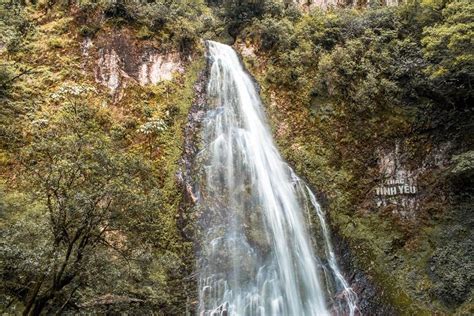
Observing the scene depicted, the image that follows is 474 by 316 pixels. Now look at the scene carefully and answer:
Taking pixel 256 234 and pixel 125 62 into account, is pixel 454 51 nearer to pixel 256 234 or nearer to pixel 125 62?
pixel 256 234

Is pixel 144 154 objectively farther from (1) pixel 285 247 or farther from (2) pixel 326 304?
(2) pixel 326 304

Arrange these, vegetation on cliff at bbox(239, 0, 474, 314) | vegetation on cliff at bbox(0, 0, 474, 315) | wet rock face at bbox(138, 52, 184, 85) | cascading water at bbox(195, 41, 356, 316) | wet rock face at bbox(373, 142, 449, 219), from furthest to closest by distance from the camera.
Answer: wet rock face at bbox(138, 52, 184, 85) < wet rock face at bbox(373, 142, 449, 219) < vegetation on cliff at bbox(239, 0, 474, 314) < cascading water at bbox(195, 41, 356, 316) < vegetation on cliff at bbox(0, 0, 474, 315)

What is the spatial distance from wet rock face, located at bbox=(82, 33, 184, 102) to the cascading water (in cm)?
278

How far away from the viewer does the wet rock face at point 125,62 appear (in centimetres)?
1559

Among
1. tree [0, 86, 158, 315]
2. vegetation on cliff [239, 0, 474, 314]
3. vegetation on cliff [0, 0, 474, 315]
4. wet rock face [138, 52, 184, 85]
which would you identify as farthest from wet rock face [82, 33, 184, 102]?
tree [0, 86, 158, 315]

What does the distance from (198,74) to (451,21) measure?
1036 centimetres

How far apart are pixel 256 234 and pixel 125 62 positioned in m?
9.30

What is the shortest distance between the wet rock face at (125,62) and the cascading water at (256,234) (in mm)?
2784

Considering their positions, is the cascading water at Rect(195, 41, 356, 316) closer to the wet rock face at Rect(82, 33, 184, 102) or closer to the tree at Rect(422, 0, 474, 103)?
the wet rock face at Rect(82, 33, 184, 102)

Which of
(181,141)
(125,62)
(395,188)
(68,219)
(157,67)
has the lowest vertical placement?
(395,188)

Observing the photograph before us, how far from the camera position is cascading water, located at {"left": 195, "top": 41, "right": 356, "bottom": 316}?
11.2 metres

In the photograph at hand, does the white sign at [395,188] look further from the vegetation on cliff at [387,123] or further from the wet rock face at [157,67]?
the wet rock face at [157,67]

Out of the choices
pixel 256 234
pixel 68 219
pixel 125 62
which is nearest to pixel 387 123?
pixel 256 234

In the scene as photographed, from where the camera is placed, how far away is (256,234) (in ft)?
41.0
